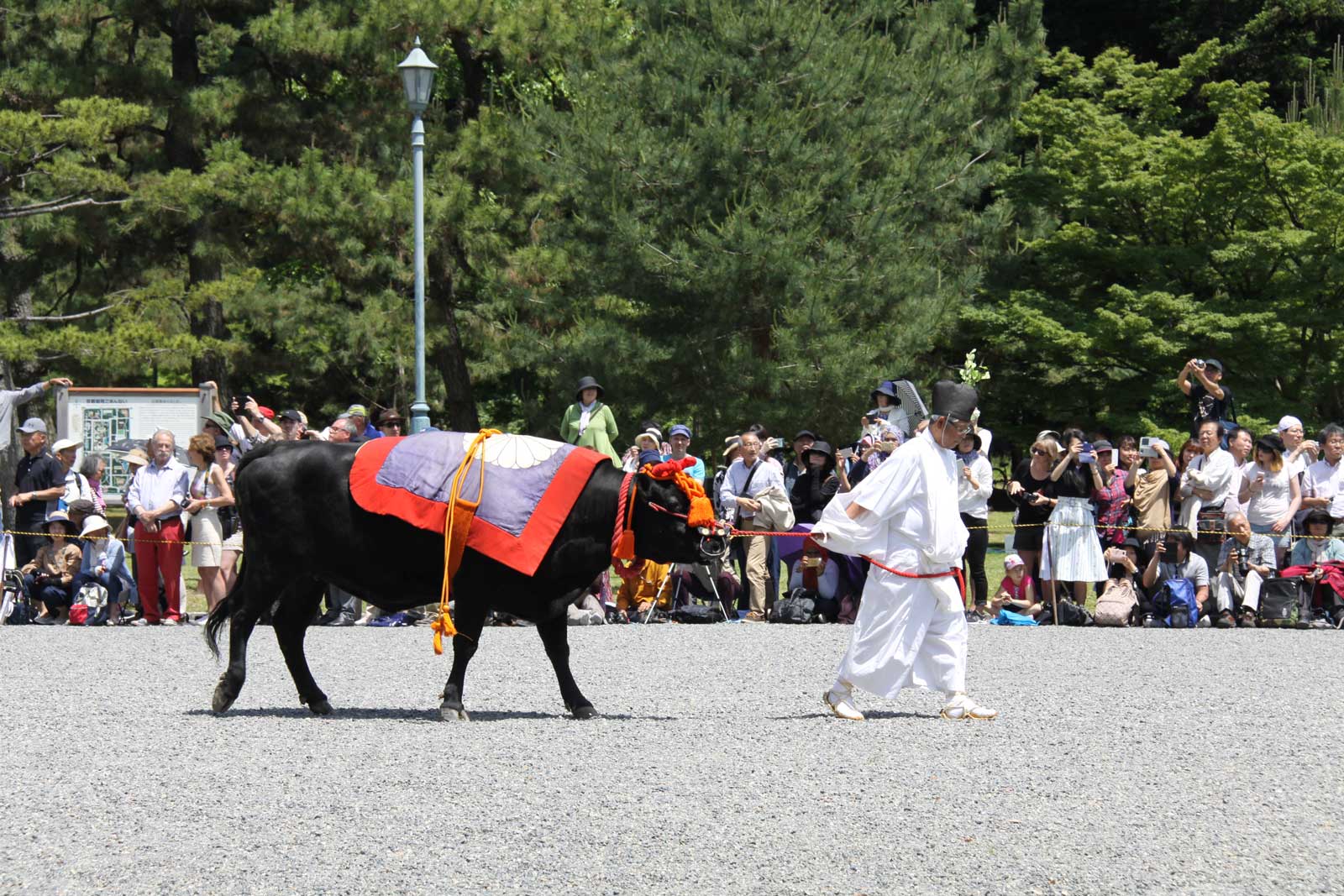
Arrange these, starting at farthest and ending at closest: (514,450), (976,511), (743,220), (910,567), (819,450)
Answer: (743,220) < (819,450) < (976,511) < (514,450) < (910,567)

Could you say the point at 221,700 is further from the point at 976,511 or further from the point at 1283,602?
the point at 1283,602

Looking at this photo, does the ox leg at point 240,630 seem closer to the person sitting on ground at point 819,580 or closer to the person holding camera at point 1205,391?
the person sitting on ground at point 819,580

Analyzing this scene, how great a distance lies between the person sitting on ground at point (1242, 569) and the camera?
15.5 meters

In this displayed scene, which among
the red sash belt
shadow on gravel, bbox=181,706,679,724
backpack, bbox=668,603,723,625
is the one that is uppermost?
the red sash belt

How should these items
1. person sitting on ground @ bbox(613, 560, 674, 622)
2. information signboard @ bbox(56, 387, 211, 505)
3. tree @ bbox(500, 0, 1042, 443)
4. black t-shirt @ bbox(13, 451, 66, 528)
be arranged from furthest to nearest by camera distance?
tree @ bbox(500, 0, 1042, 443) < information signboard @ bbox(56, 387, 211, 505) < black t-shirt @ bbox(13, 451, 66, 528) < person sitting on ground @ bbox(613, 560, 674, 622)

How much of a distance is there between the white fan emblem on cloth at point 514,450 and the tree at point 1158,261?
67.8ft

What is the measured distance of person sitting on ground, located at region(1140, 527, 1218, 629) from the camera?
15609 mm

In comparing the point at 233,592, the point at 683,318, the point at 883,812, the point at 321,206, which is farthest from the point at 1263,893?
the point at 321,206

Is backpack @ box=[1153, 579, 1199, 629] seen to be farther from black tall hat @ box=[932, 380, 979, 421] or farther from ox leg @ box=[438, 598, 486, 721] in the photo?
ox leg @ box=[438, 598, 486, 721]

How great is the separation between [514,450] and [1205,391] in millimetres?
9380

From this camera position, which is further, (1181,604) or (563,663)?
(1181,604)

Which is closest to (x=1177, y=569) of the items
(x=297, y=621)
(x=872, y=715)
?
(x=872, y=715)

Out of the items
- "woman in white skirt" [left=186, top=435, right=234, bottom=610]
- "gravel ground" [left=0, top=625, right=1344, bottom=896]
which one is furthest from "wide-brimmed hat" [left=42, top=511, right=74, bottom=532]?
"gravel ground" [left=0, top=625, right=1344, bottom=896]

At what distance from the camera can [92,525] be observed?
16609 millimetres
